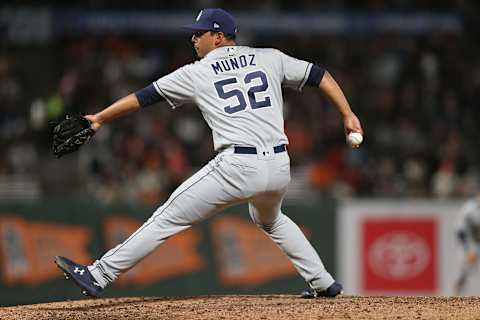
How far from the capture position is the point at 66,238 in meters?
12.6

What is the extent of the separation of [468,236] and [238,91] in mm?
6923

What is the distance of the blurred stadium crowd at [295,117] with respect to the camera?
12930 mm

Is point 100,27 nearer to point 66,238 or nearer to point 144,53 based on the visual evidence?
point 144,53

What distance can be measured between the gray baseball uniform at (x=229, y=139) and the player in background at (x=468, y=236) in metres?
6.41

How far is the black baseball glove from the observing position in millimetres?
5941

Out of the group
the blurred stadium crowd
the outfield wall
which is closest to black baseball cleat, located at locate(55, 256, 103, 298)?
the blurred stadium crowd

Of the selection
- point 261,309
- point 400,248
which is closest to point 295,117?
point 400,248

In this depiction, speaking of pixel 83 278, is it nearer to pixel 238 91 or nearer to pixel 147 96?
pixel 147 96

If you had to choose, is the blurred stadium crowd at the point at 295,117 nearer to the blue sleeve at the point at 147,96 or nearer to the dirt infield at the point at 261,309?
the dirt infield at the point at 261,309

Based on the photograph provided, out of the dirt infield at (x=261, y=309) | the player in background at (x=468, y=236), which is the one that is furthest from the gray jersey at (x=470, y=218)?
the dirt infield at (x=261, y=309)

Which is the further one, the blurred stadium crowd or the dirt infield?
the blurred stadium crowd

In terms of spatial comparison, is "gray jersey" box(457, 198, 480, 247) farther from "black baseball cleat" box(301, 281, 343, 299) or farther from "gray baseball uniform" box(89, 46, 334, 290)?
"gray baseball uniform" box(89, 46, 334, 290)

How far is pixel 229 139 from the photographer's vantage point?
577 centimetres

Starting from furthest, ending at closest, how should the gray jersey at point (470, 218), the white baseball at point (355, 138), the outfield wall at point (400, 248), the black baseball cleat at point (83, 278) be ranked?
1. the outfield wall at point (400, 248)
2. the gray jersey at point (470, 218)
3. the black baseball cleat at point (83, 278)
4. the white baseball at point (355, 138)
